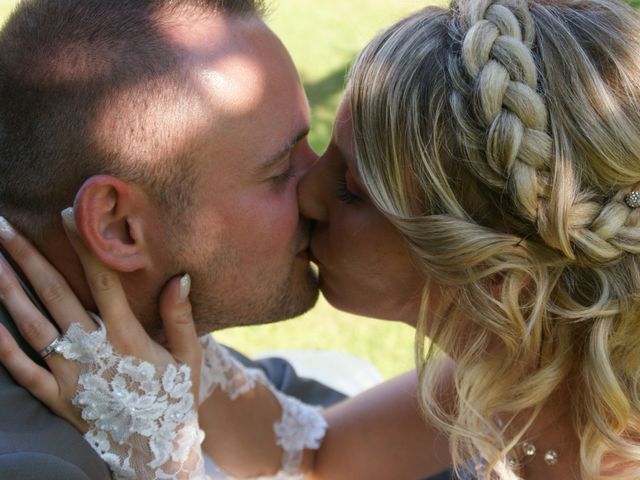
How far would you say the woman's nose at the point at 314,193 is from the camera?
2.92m

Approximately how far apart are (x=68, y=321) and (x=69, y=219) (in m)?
0.32

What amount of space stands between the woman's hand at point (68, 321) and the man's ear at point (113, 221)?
0.05m

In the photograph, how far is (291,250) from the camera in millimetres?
3061

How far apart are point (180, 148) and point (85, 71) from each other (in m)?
0.39

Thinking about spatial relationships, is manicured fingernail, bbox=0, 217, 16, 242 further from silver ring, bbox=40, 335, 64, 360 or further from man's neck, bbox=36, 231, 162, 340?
silver ring, bbox=40, 335, 64, 360

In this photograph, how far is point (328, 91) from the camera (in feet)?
31.6

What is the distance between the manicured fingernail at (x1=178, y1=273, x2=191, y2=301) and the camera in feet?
9.43

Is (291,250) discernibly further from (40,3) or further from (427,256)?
(40,3)

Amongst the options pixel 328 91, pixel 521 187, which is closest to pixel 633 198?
pixel 521 187

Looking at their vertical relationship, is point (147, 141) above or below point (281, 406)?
above

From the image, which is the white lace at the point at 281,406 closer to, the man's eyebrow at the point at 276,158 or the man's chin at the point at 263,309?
the man's chin at the point at 263,309

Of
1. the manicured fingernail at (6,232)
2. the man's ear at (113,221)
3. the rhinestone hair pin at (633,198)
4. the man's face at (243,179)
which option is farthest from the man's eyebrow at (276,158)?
the rhinestone hair pin at (633,198)

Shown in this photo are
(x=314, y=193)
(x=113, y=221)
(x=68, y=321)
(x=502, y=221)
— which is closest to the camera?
(x=502, y=221)

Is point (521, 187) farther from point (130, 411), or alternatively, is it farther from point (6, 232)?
point (6, 232)
